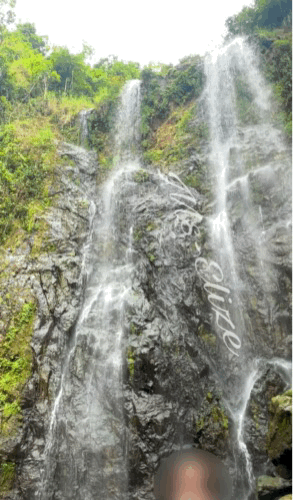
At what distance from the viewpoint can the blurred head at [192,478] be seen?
7492mm

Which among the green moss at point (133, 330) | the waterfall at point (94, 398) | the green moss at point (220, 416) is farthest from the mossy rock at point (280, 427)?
the green moss at point (133, 330)

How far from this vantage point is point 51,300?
31.9ft

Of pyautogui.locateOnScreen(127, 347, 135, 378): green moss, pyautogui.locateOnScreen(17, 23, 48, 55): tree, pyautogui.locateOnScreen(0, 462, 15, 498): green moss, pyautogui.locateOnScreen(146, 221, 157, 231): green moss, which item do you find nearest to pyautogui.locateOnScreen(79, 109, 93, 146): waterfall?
pyautogui.locateOnScreen(146, 221, 157, 231): green moss

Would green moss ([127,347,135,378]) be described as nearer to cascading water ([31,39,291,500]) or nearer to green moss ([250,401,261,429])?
cascading water ([31,39,291,500])

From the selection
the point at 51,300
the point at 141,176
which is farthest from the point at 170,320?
the point at 141,176

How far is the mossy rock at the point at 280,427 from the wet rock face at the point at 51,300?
16.9ft

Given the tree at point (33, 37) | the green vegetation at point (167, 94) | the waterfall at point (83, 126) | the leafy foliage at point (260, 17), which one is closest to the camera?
the leafy foliage at point (260, 17)

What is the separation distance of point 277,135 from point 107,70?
13.0m

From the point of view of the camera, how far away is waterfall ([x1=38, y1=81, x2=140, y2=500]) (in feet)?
25.6

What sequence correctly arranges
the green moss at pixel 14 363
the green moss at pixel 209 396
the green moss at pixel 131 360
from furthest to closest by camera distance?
the green moss at pixel 131 360 → the green moss at pixel 209 396 → the green moss at pixel 14 363

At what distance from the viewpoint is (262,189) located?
10703mm

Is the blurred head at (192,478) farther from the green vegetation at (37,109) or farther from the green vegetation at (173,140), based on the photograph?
the green vegetation at (173,140)

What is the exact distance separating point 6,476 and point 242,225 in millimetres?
8940

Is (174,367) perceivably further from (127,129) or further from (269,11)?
(269,11)
